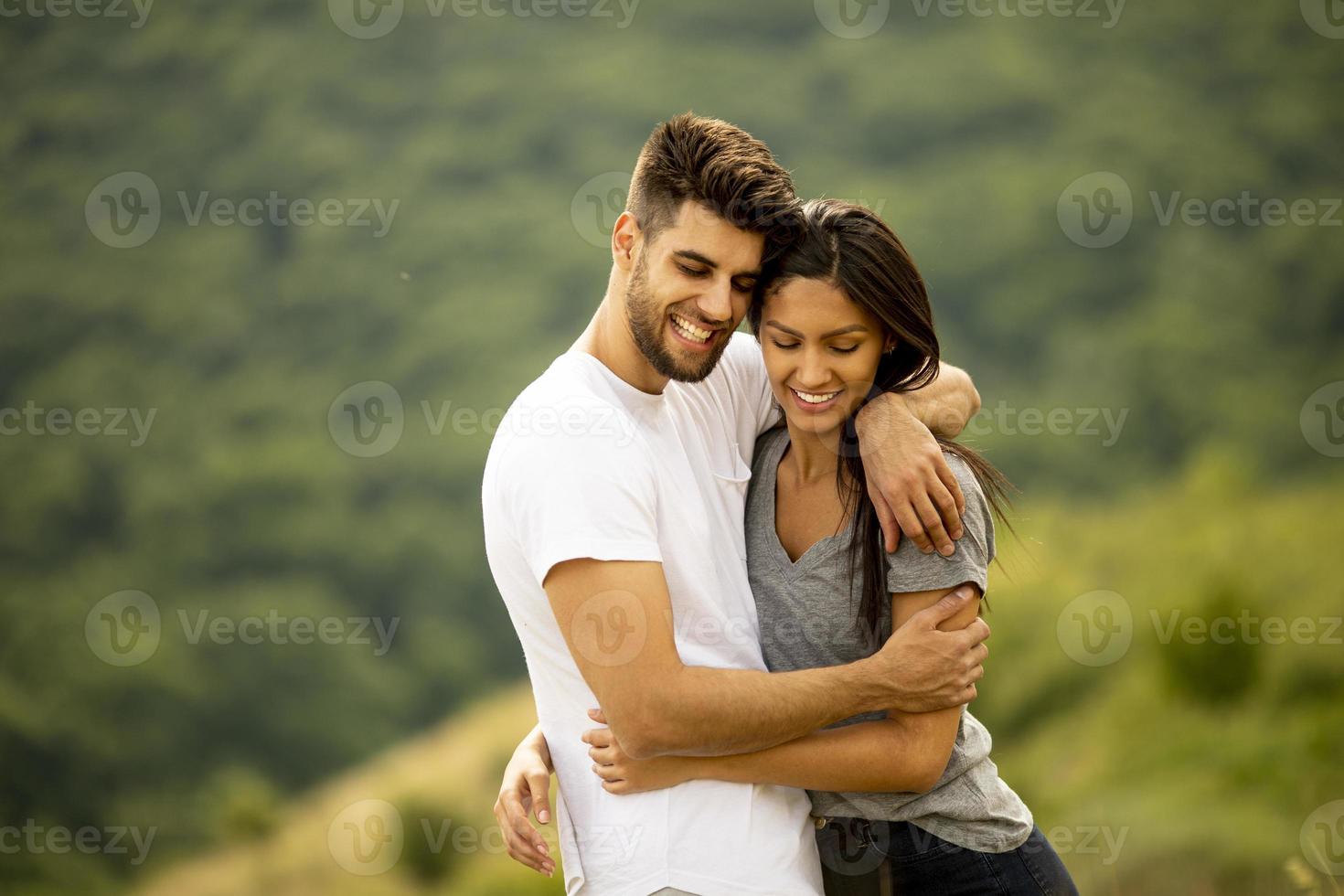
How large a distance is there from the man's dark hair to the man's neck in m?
0.17

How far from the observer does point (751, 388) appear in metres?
2.35

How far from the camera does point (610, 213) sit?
1041cm

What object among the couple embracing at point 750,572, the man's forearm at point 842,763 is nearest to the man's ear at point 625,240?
the couple embracing at point 750,572

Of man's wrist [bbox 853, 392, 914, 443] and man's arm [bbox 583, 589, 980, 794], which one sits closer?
man's arm [bbox 583, 589, 980, 794]

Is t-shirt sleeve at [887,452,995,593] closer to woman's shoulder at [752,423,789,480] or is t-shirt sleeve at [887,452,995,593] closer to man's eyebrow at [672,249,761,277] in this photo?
woman's shoulder at [752,423,789,480]

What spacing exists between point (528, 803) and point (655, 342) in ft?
2.80

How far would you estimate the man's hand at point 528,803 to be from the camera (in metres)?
2.03

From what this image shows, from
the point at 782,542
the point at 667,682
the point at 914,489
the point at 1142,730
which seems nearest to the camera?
the point at 667,682

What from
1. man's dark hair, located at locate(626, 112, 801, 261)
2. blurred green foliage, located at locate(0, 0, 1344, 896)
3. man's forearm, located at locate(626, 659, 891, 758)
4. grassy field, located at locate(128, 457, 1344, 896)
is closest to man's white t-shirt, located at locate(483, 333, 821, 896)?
man's forearm, located at locate(626, 659, 891, 758)

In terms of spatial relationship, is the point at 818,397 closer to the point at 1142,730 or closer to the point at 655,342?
the point at 655,342

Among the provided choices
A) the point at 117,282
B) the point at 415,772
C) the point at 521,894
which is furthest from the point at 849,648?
the point at 117,282

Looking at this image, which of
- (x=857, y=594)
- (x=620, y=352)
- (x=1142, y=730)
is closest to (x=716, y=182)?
(x=620, y=352)

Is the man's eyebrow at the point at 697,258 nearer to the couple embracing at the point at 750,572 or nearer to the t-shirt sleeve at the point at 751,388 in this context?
the couple embracing at the point at 750,572

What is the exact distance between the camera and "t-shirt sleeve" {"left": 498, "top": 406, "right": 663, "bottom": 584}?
179cm
